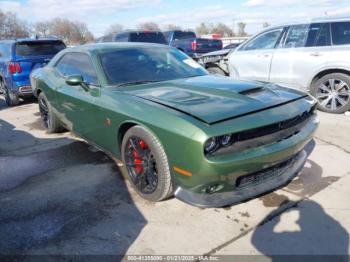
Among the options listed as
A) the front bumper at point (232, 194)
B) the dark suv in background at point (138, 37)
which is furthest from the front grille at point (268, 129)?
the dark suv in background at point (138, 37)

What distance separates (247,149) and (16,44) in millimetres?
7161

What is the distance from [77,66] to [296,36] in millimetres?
4313

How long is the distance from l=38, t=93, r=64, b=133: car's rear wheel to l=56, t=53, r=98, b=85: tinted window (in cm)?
70

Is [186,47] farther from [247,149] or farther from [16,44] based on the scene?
[247,149]

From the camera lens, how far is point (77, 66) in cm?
443

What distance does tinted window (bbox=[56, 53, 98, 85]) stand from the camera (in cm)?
397

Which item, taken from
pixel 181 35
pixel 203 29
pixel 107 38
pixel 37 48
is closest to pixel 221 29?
pixel 203 29

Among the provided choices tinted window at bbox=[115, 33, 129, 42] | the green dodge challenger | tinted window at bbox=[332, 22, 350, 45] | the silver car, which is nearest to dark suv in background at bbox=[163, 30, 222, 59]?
tinted window at bbox=[115, 33, 129, 42]

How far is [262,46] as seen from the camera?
7012 mm

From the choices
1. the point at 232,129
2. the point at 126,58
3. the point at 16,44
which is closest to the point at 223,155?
the point at 232,129

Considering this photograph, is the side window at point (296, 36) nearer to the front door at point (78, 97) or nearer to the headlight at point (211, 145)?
the front door at point (78, 97)

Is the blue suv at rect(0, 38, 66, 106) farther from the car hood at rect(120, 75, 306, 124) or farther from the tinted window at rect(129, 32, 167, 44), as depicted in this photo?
the car hood at rect(120, 75, 306, 124)

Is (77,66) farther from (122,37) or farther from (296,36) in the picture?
(122,37)

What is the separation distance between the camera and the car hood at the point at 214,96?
2.75 metres
